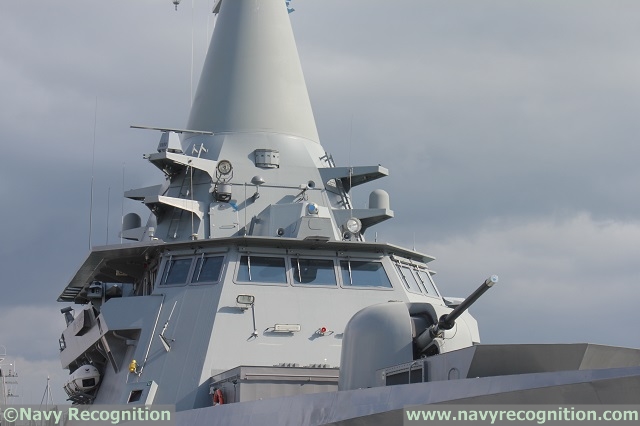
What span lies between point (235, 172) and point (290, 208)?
4.66ft

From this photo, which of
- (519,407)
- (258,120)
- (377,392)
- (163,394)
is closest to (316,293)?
(163,394)

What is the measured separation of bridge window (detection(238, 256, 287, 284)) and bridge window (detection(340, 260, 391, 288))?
3.46 feet

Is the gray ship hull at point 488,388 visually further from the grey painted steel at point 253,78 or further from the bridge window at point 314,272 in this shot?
the grey painted steel at point 253,78

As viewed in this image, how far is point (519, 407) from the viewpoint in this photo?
852 cm

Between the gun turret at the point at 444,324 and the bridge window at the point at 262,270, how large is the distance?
5.51 meters

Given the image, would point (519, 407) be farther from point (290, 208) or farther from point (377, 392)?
point (290, 208)

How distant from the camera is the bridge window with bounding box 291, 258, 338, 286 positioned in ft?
55.2

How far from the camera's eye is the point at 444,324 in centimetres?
1113

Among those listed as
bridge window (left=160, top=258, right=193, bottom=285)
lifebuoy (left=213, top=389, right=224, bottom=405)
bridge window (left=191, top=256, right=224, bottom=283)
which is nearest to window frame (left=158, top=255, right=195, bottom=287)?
bridge window (left=160, top=258, right=193, bottom=285)

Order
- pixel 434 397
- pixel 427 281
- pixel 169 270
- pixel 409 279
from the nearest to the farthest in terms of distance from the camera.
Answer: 1. pixel 434 397
2. pixel 169 270
3. pixel 409 279
4. pixel 427 281

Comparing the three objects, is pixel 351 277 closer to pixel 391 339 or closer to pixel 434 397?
pixel 391 339

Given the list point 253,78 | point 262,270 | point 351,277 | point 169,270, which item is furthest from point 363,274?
point 253,78

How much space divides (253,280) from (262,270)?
28cm

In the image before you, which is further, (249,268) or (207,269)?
(207,269)
